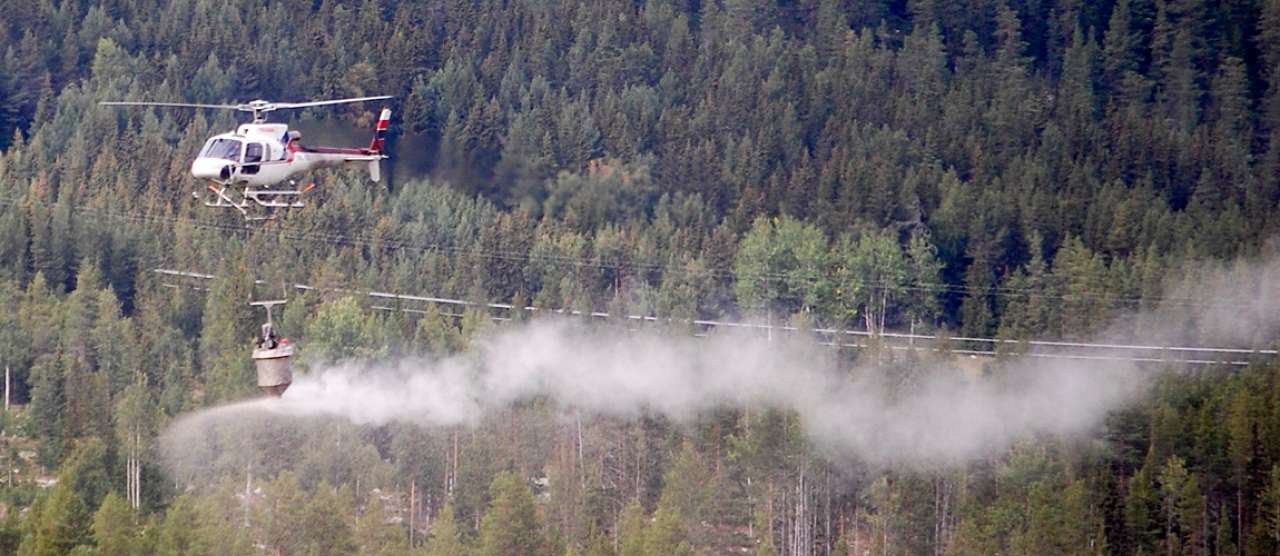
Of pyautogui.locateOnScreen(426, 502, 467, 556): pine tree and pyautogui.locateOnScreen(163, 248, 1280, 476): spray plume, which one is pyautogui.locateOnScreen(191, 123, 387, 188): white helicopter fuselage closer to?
pyautogui.locateOnScreen(426, 502, 467, 556): pine tree

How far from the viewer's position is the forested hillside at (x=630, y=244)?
8475cm

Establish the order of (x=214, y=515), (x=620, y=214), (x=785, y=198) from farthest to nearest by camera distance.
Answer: (x=785, y=198)
(x=620, y=214)
(x=214, y=515)

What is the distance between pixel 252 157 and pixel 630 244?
3993cm

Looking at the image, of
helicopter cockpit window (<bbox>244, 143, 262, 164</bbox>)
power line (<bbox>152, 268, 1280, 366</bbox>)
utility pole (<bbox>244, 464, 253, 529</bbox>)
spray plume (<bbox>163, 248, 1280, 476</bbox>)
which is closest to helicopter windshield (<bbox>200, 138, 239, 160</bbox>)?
helicopter cockpit window (<bbox>244, 143, 262, 164</bbox>)

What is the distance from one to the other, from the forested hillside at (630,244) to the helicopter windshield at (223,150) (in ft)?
94.1

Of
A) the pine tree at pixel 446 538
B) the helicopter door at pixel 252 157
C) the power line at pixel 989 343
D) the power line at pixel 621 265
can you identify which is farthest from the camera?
the power line at pixel 621 265

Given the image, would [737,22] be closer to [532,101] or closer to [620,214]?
[532,101]

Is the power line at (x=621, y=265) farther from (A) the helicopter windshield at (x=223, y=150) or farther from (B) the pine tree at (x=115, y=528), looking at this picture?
(A) the helicopter windshield at (x=223, y=150)

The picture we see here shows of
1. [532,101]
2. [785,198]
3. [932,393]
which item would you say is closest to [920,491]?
[932,393]

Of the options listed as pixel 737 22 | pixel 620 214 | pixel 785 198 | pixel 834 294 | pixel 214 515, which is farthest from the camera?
pixel 737 22

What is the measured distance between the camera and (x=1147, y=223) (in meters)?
103

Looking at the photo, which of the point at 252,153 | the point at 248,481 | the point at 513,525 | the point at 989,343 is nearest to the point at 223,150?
the point at 252,153

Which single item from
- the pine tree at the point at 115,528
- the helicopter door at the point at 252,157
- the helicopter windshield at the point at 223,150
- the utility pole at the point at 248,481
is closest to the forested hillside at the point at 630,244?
the pine tree at the point at 115,528

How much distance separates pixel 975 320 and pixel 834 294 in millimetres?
6011
